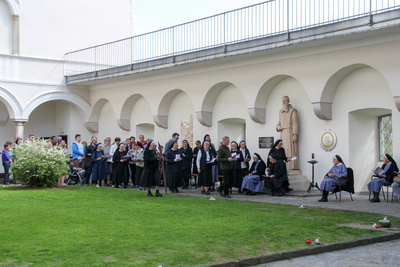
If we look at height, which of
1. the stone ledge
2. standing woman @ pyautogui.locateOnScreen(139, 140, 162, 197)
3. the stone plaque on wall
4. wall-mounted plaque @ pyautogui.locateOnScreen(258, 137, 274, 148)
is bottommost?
the stone ledge

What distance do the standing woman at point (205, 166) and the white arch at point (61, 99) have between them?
10.1 metres

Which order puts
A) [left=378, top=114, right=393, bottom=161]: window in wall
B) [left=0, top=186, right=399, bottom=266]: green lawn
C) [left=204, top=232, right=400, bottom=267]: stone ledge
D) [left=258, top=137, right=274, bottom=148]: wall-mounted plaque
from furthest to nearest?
[left=258, top=137, right=274, bottom=148]: wall-mounted plaque, [left=378, top=114, right=393, bottom=161]: window in wall, [left=0, top=186, right=399, bottom=266]: green lawn, [left=204, top=232, right=400, bottom=267]: stone ledge

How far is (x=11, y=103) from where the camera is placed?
2358cm

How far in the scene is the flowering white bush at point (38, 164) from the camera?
1711 centimetres

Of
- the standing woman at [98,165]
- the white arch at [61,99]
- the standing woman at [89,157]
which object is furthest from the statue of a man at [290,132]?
the white arch at [61,99]

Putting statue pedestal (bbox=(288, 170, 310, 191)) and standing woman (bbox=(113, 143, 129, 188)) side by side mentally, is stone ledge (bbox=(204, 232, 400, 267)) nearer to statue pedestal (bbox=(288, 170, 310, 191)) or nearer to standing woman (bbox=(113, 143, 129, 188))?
statue pedestal (bbox=(288, 170, 310, 191))

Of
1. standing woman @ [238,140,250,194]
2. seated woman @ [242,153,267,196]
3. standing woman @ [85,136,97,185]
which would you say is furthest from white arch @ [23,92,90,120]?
seated woman @ [242,153,267,196]

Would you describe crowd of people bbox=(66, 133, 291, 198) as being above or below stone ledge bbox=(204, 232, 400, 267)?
above

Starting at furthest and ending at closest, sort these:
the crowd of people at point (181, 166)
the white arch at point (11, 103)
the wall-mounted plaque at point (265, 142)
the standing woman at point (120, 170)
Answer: the white arch at point (11, 103), the standing woman at point (120, 170), the wall-mounted plaque at point (265, 142), the crowd of people at point (181, 166)

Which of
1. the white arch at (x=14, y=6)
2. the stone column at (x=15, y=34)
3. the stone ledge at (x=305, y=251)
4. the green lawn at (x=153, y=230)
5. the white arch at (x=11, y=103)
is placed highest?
the white arch at (x=14, y=6)

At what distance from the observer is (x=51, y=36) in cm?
2527

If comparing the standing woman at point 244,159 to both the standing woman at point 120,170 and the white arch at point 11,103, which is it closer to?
the standing woman at point 120,170

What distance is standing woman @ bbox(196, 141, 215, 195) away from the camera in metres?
17.1

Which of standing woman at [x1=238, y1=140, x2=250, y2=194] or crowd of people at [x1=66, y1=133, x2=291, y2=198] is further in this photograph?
standing woman at [x1=238, y1=140, x2=250, y2=194]
